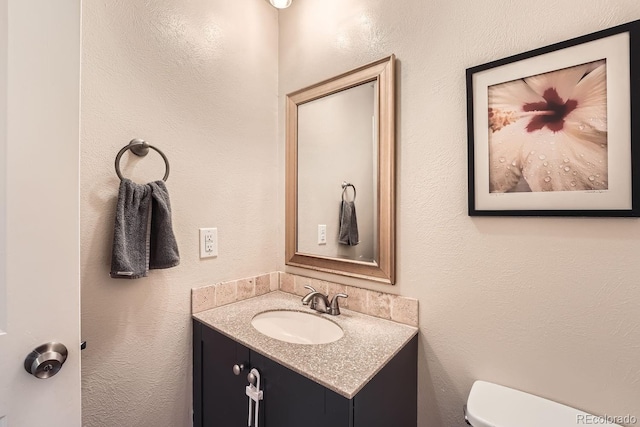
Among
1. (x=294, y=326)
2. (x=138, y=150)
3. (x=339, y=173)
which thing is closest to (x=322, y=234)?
(x=339, y=173)

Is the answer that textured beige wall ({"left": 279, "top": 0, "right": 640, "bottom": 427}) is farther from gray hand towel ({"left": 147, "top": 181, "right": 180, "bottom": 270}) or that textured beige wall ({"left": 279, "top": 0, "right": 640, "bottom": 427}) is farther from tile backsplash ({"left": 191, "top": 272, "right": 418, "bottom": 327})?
gray hand towel ({"left": 147, "top": 181, "right": 180, "bottom": 270})

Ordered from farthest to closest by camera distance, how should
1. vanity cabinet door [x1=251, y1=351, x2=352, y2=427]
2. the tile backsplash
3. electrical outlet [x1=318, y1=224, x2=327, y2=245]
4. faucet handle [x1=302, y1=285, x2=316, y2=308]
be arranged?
electrical outlet [x1=318, y1=224, x2=327, y2=245]
faucet handle [x1=302, y1=285, x2=316, y2=308]
the tile backsplash
vanity cabinet door [x1=251, y1=351, x2=352, y2=427]

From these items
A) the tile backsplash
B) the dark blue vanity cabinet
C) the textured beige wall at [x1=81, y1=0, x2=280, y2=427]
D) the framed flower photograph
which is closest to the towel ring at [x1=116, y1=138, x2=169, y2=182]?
the textured beige wall at [x1=81, y1=0, x2=280, y2=427]

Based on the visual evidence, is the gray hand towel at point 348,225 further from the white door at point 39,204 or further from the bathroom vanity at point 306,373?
the white door at point 39,204

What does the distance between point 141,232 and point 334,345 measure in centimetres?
75

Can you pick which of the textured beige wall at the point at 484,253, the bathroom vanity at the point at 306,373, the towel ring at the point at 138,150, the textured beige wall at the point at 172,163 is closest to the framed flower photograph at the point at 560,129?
the textured beige wall at the point at 484,253

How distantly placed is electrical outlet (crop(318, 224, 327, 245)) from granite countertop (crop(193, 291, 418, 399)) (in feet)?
1.00

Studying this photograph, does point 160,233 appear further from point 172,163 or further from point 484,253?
point 484,253

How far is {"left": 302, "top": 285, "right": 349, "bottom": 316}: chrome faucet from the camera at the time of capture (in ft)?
3.97

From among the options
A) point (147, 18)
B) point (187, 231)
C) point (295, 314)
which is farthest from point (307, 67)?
point (295, 314)

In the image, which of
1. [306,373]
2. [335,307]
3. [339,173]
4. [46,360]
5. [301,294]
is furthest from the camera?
[301,294]

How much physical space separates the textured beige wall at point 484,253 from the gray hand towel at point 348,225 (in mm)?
A: 210

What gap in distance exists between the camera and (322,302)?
1234 millimetres

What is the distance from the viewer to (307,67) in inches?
55.3
